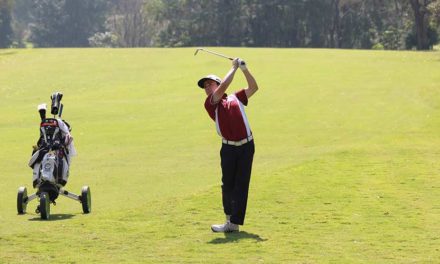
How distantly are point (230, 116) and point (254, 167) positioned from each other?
8.68 metres

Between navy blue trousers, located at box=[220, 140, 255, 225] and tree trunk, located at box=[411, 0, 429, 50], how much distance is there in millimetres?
72422

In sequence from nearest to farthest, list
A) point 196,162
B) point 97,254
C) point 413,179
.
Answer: point 97,254, point 413,179, point 196,162

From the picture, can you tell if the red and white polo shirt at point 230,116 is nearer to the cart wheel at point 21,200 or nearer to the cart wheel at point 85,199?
the cart wheel at point 85,199

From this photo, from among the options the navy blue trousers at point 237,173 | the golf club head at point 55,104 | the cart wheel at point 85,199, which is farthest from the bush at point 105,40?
the navy blue trousers at point 237,173

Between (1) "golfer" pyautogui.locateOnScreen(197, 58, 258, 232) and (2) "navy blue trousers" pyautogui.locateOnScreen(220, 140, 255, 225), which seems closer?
(1) "golfer" pyautogui.locateOnScreen(197, 58, 258, 232)

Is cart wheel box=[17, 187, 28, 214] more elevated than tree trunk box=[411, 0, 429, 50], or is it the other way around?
tree trunk box=[411, 0, 429, 50]

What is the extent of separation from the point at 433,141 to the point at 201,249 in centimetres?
1484


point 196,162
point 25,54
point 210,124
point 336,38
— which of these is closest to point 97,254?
point 196,162

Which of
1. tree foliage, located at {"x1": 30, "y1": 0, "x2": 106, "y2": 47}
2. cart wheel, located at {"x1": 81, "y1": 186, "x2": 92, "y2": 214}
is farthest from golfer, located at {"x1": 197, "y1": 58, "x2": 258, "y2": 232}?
tree foliage, located at {"x1": 30, "y1": 0, "x2": 106, "y2": 47}

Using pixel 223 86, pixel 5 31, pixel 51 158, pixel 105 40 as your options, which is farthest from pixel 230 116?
pixel 5 31

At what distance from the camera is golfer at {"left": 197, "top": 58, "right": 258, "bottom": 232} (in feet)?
38.6

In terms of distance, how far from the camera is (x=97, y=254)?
10867 millimetres

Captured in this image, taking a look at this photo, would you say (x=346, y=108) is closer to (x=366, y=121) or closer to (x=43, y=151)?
(x=366, y=121)

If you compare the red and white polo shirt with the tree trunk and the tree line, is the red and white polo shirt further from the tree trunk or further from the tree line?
the tree line
